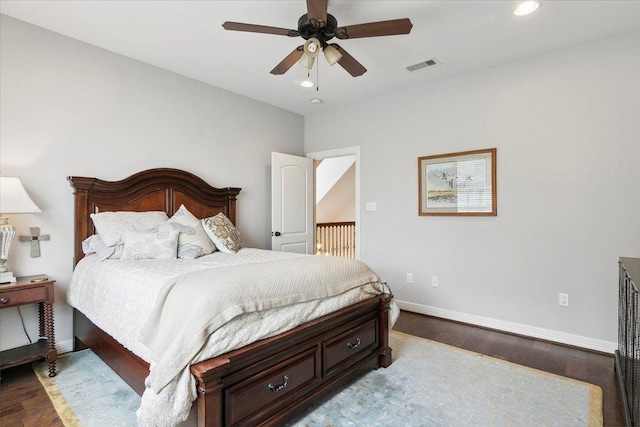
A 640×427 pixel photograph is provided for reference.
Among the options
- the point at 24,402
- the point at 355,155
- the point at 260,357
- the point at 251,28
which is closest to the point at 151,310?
the point at 260,357

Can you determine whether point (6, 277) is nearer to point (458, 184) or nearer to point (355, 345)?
point (355, 345)

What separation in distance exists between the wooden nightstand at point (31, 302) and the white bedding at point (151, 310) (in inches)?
8.2

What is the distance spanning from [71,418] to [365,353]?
184 cm

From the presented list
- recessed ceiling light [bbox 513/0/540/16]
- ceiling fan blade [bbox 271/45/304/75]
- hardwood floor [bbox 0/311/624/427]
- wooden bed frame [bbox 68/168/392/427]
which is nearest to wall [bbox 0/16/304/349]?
wooden bed frame [bbox 68/168/392/427]

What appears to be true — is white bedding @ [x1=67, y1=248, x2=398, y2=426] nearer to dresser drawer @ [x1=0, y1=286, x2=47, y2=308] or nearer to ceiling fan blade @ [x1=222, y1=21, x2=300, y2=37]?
dresser drawer @ [x1=0, y1=286, x2=47, y2=308]

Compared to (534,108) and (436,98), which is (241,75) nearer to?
(436,98)

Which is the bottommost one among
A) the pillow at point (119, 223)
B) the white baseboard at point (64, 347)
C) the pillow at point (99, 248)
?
the white baseboard at point (64, 347)

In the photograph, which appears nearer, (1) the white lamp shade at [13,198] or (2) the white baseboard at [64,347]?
(1) the white lamp shade at [13,198]

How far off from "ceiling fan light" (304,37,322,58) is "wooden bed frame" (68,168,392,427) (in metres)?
1.78

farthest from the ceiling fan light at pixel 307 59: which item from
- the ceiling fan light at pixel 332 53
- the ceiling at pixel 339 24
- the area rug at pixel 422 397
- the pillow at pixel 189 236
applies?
the area rug at pixel 422 397

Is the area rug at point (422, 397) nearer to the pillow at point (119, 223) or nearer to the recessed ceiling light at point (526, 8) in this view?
the pillow at point (119, 223)

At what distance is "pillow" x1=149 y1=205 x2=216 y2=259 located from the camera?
2809 mm

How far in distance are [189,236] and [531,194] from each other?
3.27 meters

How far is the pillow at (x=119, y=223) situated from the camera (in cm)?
269
